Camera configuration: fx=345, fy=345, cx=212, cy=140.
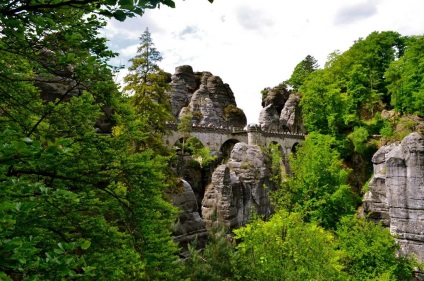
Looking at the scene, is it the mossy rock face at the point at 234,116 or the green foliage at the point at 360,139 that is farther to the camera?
the mossy rock face at the point at 234,116

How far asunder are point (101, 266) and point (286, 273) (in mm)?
11246

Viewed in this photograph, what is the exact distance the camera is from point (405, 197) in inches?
1048

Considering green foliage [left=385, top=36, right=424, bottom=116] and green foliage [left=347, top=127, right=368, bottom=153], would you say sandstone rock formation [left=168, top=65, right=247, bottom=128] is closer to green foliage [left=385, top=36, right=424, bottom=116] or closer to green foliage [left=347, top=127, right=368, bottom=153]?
green foliage [left=347, top=127, right=368, bottom=153]

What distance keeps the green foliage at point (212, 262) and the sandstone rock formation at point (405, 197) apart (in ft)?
54.3

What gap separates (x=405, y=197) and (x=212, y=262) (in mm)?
18456

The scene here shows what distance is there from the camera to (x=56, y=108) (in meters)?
7.34

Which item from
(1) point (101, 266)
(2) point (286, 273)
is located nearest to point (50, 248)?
(1) point (101, 266)

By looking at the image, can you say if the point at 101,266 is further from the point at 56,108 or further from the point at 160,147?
the point at 160,147

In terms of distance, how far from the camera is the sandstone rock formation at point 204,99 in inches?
2039

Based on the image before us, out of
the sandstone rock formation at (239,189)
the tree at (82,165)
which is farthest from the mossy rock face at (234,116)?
the tree at (82,165)

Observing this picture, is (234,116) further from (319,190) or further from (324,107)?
(319,190)

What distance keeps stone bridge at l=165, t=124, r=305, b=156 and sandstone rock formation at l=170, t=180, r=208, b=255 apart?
18.0 m

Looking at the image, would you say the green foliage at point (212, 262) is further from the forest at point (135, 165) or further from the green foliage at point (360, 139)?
the green foliage at point (360, 139)

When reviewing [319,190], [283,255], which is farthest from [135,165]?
[319,190]
